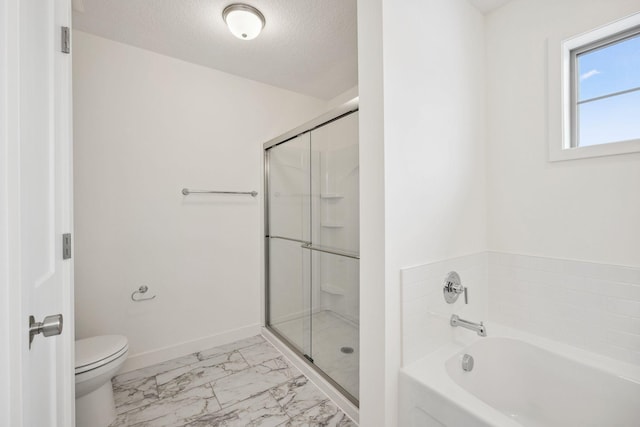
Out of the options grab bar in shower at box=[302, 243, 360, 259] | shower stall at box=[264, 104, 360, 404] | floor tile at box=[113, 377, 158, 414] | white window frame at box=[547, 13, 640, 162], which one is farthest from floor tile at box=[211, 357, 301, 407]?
white window frame at box=[547, 13, 640, 162]

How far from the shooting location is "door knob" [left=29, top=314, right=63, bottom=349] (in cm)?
67

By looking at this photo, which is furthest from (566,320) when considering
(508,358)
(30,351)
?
(30,351)

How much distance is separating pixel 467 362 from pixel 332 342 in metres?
0.88

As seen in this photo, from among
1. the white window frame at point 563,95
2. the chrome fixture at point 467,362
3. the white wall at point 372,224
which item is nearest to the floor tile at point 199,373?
the white wall at point 372,224

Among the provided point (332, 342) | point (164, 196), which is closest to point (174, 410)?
point (332, 342)

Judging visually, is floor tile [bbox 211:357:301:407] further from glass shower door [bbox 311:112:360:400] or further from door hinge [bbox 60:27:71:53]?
door hinge [bbox 60:27:71:53]

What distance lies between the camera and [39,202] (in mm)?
792

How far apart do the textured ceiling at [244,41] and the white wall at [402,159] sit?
2.14 feet

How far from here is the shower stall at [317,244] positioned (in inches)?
69.8

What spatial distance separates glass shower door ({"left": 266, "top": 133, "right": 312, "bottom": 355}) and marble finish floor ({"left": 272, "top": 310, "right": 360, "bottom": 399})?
1 centimetres

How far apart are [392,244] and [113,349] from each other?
5.52 ft

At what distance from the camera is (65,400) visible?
98 centimetres

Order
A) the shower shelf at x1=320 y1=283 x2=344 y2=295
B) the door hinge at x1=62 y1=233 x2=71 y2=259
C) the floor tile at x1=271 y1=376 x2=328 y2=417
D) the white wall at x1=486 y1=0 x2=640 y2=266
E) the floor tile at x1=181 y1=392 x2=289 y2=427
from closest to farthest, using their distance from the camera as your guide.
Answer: the door hinge at x1=62 y1=233 x2=71 y2=259, the white wall at x1=486 y1=0 x2=640 y2=266, the floor tile at x1=181 y1=392 x2=289 y2=427, the floor tile at x1=271 y1=376 x2=328 y2=417, the shower shelf at x1=320 y1=283 x2=344 y2=295

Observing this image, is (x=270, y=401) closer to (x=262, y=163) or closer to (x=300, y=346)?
(x=300, y=346)
